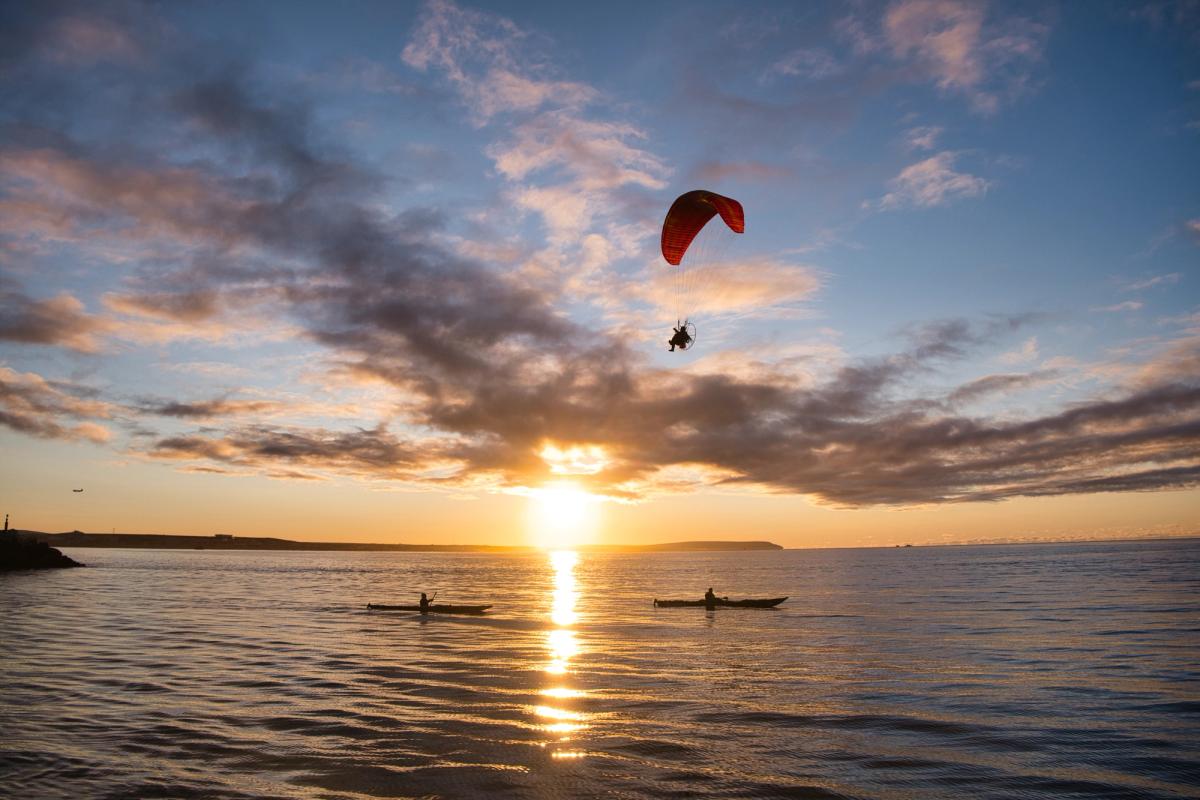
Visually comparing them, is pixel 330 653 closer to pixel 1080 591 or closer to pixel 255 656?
pixel 255 656

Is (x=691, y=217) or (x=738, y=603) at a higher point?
(x=691, y=217)

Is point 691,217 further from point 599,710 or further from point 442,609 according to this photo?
point 442,609

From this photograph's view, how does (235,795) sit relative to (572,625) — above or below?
above

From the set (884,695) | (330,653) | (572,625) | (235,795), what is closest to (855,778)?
(884,695)

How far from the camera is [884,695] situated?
25.9 metres

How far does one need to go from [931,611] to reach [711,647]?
28.6 meters

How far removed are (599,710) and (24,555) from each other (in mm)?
135216

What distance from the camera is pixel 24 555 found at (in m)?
119

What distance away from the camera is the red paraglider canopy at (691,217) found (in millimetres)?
37219

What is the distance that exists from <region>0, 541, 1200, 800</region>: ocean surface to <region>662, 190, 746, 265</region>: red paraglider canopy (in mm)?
21899

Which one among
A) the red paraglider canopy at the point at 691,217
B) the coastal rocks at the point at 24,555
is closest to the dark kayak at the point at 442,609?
the red paraglider canopy at the point at 691,217

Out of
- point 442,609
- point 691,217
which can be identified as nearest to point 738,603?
point 442,609

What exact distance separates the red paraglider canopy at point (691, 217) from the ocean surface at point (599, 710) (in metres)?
21.9

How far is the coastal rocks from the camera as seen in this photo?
4515 inches
